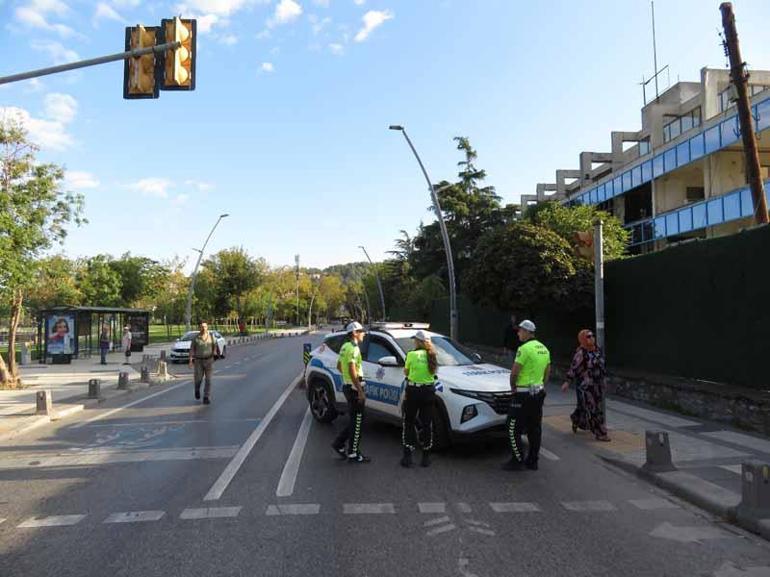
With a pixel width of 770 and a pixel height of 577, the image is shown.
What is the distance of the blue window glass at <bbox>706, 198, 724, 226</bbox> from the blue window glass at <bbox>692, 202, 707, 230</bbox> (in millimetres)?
444

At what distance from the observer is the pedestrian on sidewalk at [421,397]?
7535 mm

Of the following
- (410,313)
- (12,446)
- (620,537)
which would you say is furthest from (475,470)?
(410,313)

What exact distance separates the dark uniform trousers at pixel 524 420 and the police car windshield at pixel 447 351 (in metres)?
1.60

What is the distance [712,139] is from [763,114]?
10.2 ft

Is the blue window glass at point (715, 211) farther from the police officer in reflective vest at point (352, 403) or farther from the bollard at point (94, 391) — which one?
the bollard at point (94, 391)

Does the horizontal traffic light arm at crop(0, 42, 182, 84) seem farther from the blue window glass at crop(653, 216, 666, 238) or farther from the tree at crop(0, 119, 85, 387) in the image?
the blue window glass at crop(653, 216, 666, 238)

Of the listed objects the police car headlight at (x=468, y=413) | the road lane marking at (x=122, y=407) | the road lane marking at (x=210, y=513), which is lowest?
the road lane marking at (x=122, y=407)

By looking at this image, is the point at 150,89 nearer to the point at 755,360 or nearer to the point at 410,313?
the point at 755,360

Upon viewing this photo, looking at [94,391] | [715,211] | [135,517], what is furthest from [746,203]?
[135,517]

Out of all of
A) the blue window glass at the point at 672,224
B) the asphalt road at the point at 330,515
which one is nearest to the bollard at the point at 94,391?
the asphalt road at the point at 330,515

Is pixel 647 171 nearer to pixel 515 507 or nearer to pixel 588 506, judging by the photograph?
pixel 588 506

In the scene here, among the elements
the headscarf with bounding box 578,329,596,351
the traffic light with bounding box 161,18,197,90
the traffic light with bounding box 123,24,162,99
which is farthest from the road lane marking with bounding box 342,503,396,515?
the traffic light with bounding box 123,24,162,99

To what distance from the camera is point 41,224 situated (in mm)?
17516

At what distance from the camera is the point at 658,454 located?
23.2ft
